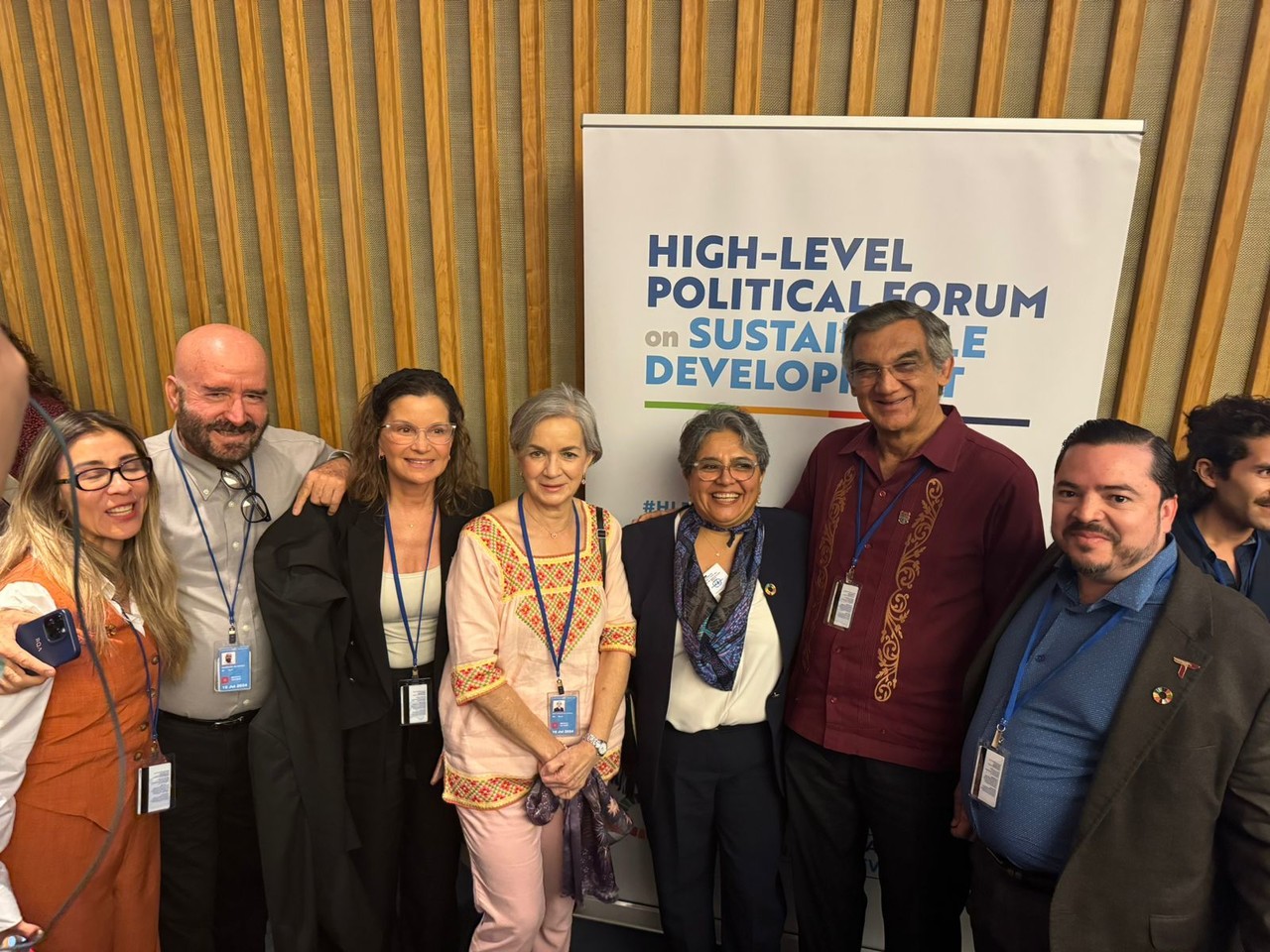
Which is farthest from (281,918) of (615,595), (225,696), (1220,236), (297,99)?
(1220,236)

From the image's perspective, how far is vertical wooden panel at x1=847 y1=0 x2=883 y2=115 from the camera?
2222mm

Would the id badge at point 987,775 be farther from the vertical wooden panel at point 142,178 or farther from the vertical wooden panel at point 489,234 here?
the vertical wooden panel at point 142,178

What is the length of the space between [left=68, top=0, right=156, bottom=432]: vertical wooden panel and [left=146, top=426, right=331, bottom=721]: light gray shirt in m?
1.17

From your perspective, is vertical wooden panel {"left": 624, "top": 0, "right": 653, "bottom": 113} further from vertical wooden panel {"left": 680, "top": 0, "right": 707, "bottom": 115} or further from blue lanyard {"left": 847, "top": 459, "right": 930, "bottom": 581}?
blue lanyard {"left": 847, "top": 459, "right": 930, "bottom": 581}

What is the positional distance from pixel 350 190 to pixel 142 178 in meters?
0.92

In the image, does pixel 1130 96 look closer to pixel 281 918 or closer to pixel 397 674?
pixel 397 674

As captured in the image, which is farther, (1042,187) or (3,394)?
(1042,187)

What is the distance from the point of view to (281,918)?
207 centimetres

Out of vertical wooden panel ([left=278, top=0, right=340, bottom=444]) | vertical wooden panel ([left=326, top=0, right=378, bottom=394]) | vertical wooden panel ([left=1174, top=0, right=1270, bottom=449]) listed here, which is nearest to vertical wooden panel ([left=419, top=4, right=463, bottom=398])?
vertical wooden panel ([left=326, top=0, right=378, bottom=394])

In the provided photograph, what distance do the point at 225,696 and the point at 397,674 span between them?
524 mm

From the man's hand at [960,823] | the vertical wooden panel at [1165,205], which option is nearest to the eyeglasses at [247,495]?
the man's hand at [960,823]

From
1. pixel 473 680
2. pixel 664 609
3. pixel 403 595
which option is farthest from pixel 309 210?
pixel 664 609

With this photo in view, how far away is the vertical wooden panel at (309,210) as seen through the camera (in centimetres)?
252

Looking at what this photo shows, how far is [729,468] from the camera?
1945mm
